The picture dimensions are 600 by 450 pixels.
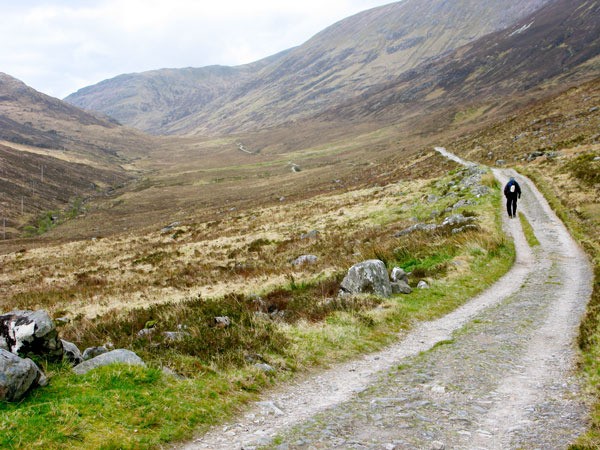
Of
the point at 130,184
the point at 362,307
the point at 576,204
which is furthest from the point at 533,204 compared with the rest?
the point at 130,184

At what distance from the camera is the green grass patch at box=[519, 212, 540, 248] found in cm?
2064

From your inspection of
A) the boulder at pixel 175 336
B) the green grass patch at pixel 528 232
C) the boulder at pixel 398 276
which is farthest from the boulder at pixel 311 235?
the boulder at pixel 175 336

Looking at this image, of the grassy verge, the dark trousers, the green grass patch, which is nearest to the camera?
the grassy verge

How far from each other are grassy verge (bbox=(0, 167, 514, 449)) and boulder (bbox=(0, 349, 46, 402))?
174 millimetres

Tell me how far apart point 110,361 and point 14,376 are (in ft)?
Result: 6.15

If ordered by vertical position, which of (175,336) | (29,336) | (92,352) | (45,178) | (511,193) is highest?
(45,178)

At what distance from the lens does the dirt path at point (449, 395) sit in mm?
6051

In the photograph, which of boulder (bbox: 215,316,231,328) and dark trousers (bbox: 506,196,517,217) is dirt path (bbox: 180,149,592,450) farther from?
dark trousers (bbox: 506,196,517,217)

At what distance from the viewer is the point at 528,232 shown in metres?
22.5

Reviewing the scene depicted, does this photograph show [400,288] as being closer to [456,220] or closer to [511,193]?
[456,220]

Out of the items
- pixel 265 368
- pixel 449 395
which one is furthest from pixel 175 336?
pixel 449 395

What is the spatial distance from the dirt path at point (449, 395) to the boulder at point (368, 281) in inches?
88.0

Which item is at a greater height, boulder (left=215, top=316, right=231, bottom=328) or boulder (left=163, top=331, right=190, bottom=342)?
boulder (left=163, top=331, right=190, bottom=342)

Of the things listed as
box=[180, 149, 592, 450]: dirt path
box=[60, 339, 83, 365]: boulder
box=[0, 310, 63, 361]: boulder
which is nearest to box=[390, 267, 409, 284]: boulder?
box=[180, 149, 592, 450]: dirt path
